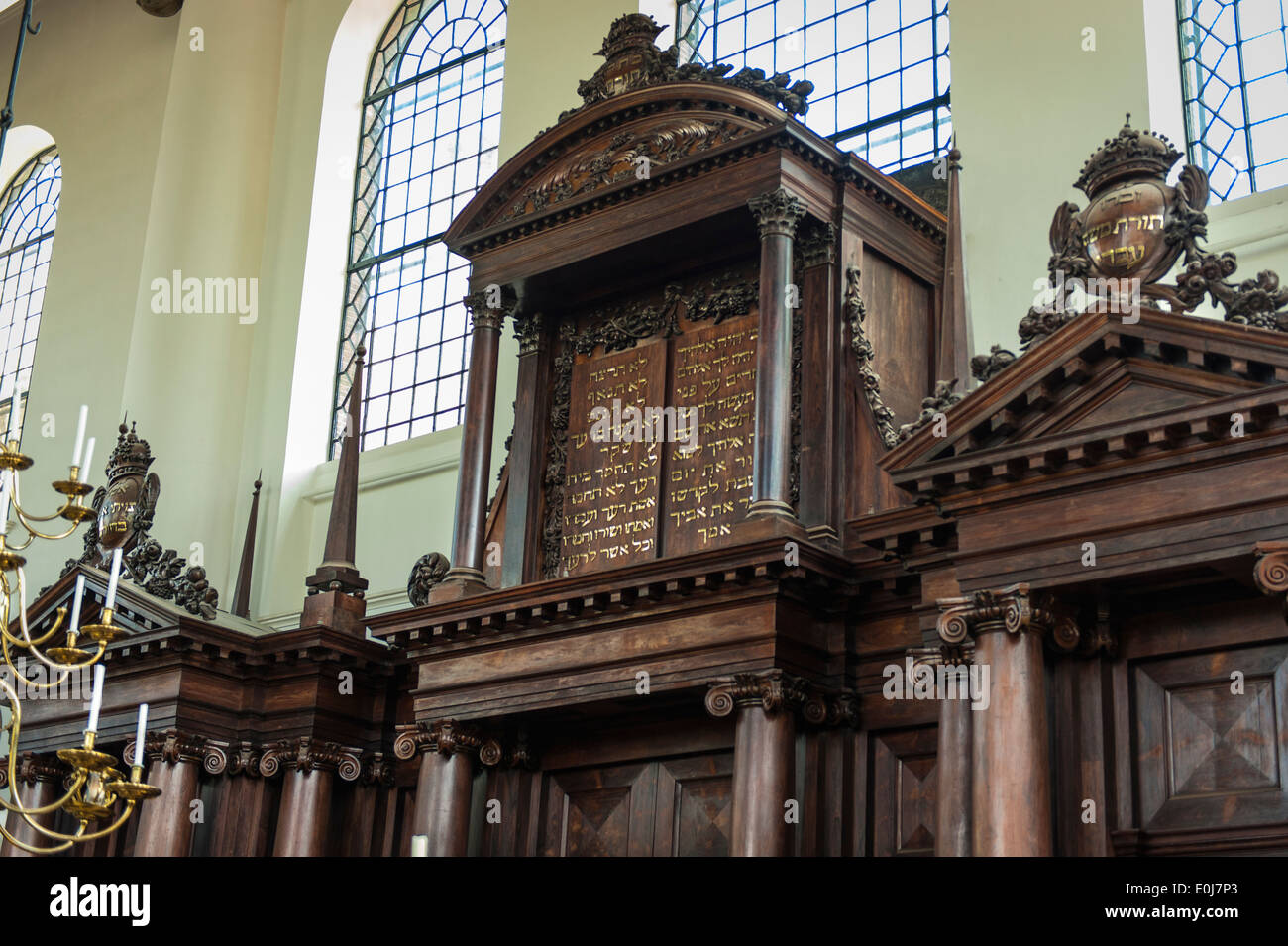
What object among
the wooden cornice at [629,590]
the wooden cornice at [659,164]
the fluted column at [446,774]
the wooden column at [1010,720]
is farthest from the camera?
the fluted column at [446,774]

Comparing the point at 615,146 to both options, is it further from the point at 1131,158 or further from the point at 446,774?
the point at 446,774

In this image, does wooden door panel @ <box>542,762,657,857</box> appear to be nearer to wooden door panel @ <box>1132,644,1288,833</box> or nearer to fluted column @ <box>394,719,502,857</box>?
fluted column @ <box>394,719,502,857</box>

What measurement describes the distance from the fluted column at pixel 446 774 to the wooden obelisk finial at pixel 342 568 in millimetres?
1748

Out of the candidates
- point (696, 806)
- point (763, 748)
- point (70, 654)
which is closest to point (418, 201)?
point (696, 806)

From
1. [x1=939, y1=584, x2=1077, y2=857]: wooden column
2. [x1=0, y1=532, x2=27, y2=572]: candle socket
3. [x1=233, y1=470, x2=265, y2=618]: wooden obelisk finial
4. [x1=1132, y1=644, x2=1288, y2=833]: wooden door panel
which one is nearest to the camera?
[x1=0, y1=532, x2=27, y2=572]: candle socket

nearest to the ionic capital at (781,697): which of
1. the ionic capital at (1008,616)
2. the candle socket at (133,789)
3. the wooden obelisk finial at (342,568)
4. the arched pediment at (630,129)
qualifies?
the ionic capital at (1008,616)

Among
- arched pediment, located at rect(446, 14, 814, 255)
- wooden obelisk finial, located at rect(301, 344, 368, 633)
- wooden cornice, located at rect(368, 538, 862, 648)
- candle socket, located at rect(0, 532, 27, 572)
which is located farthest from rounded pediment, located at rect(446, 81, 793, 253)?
Answer: candle socket, located at rect(0, 532, 27, 572)

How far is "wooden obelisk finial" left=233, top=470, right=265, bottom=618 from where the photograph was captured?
15.8 meters

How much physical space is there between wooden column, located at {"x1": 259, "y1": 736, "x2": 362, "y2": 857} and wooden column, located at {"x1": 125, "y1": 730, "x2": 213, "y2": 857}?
1.83ft

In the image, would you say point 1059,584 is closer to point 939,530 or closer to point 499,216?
point 939,530

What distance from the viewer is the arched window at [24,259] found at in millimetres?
20188

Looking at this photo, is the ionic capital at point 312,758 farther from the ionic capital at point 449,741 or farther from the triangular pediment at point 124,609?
the ionic capital at point 449,741
